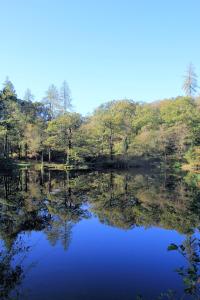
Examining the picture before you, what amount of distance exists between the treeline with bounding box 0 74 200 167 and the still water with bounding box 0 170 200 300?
78.1ft

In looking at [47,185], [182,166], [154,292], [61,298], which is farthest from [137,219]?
[182,166]

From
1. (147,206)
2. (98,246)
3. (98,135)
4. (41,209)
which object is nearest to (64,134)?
(98,135)

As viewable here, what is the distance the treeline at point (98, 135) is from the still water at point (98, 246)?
23.8m

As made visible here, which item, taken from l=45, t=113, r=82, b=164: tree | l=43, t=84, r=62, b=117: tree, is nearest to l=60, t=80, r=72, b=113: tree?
l=43, t=84, r=62, b=117: tree

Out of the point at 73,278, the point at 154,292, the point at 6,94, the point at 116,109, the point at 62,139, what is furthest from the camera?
the point at 116,109

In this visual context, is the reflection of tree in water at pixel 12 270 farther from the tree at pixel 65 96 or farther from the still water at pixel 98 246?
the tree at pixel 65 96

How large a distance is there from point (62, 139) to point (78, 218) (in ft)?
98.9

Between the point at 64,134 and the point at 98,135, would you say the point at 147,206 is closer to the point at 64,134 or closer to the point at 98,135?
the point at 64,134

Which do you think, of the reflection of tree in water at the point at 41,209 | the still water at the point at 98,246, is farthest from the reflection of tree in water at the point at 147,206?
the reflection of tree in water at the point at 41,209

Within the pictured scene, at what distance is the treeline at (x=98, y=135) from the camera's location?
1806 inches

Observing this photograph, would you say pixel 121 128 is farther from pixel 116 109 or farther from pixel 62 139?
pixel 116 109

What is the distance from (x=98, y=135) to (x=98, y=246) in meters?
41.2

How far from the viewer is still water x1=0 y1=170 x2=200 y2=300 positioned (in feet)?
26.1

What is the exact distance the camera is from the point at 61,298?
7.58m
